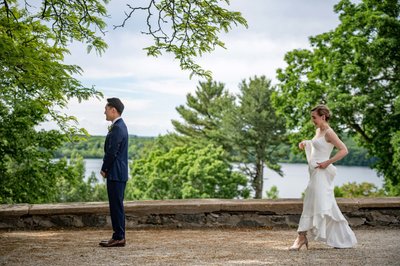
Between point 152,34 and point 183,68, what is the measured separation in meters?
0.73

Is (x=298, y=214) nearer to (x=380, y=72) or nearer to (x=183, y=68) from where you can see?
(x=183, y=68)

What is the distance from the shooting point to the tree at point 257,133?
49281 millimetres

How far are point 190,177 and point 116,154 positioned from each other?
34.9 m

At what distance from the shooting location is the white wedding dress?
20.3 ft

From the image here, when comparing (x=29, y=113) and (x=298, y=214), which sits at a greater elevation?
(x=29, y=113)

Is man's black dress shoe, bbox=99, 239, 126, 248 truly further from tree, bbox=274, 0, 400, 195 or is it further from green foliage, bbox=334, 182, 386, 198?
green foliage, bbox=334, 182, 386, 198

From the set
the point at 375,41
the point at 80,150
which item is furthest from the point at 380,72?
the point at 80,150

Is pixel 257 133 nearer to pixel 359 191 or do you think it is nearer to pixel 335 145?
pixel 359 191

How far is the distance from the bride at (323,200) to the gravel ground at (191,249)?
16 cm

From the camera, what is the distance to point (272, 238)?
7172mm

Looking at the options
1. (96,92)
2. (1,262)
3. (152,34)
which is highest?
(152,34)

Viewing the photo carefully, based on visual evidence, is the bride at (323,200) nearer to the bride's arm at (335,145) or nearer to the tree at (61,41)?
the bride's arm at (335,145)

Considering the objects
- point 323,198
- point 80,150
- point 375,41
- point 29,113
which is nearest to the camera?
point 323,198

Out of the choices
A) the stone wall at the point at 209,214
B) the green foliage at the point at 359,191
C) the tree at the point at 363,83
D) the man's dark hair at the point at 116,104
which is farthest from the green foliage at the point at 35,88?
the green foliage at the point at 359,191
